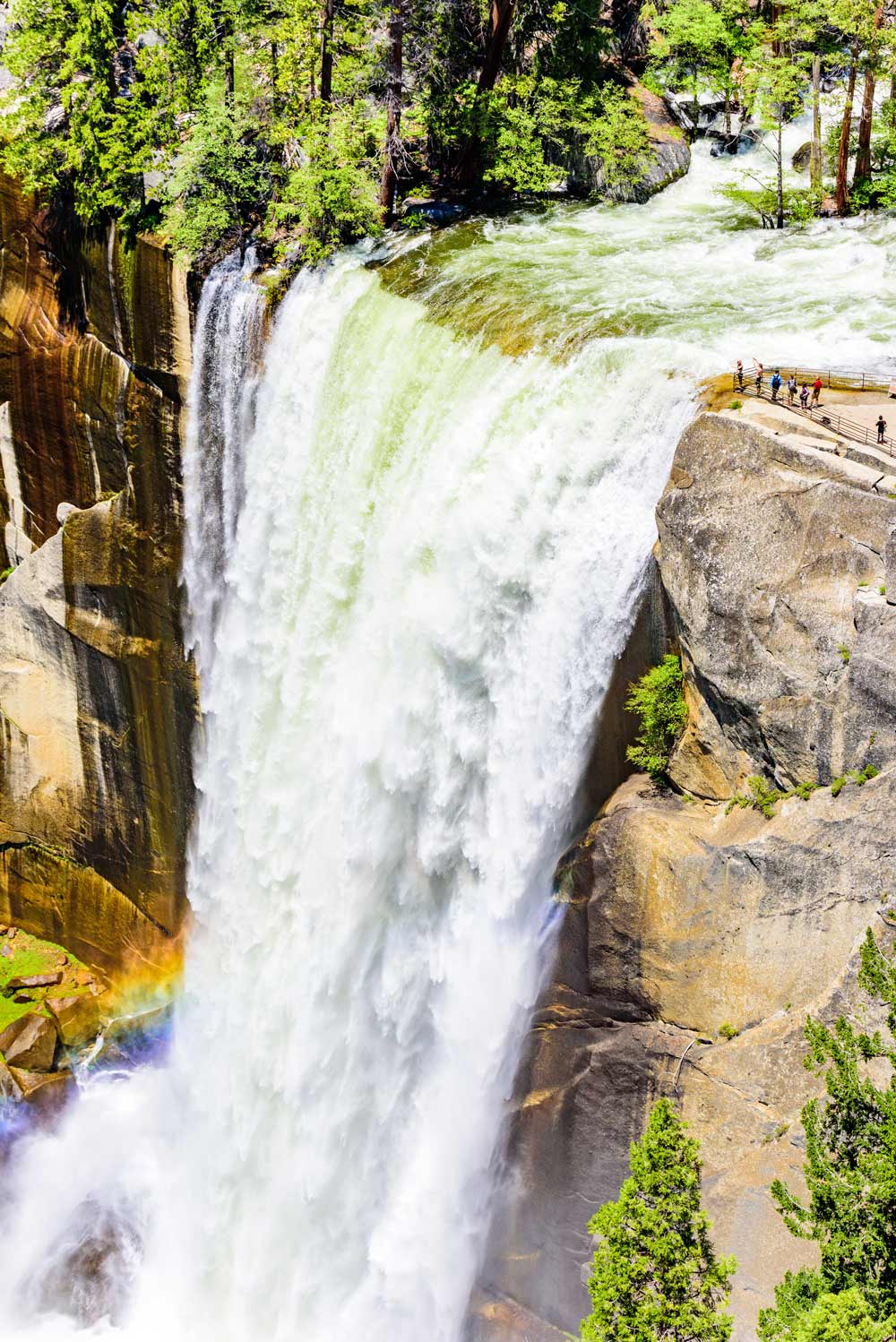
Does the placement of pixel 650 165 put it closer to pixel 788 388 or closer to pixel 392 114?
pixel 392 114

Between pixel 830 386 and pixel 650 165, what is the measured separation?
49.3 ft

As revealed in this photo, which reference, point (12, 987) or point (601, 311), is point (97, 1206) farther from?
point (601, 311)

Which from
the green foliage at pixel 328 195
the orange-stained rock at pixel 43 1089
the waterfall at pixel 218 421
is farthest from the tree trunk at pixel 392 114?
the orange-stained rock at pixel 43 1089

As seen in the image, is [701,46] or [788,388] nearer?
[788,388]

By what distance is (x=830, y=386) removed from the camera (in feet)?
62.2

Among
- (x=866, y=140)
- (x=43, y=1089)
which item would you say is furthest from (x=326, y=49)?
(x=43, y=1089)

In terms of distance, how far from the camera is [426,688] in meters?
20.9

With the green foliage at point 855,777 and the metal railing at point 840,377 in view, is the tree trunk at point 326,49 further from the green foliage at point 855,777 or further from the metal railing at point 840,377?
the green foliage at point 855,777

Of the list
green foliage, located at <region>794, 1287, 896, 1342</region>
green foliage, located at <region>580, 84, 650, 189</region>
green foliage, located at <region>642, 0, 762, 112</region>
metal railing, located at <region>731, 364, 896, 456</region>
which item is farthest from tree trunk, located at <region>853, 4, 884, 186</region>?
green foliage, located at <region>794, 1287, 896, 1342</region>

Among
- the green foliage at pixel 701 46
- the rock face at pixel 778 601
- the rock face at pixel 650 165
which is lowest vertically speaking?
the rock face at pixel 778 601

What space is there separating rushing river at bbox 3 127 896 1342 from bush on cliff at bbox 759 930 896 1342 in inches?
255

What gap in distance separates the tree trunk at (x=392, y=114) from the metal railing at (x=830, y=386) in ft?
41.3

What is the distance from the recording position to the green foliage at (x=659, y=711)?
17688mm

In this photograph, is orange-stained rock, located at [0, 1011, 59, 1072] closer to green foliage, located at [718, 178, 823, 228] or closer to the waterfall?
the waterfall
